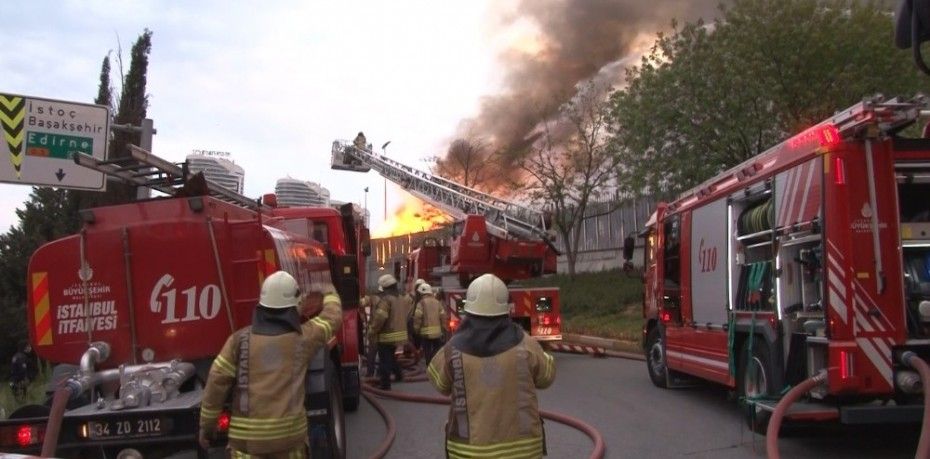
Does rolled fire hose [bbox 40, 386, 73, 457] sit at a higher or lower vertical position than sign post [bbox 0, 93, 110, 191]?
lower

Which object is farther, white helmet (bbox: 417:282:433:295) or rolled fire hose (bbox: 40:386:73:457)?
white helmet (bbox: 417:282:433:295)

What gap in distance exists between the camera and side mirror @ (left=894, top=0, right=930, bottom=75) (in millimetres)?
4088

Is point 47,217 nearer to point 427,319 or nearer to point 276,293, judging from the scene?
point 427,319

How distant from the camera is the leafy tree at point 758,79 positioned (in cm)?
1508

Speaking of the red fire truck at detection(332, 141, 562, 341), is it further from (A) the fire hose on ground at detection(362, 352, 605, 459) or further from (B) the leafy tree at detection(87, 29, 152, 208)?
(B) the leafy tree at detection(87, 29, 152, 208)

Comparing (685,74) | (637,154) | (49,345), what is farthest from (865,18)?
(49,345)

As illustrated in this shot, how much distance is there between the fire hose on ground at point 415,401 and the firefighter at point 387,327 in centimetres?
32

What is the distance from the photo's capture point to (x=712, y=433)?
8.15 meters

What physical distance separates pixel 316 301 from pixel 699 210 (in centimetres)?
513

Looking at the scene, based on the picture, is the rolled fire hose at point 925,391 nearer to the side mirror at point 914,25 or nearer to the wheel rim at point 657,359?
the side mirror at point 914,25

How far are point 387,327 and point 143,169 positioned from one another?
5.31m

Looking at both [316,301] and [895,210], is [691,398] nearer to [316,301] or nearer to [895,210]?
[895,210]

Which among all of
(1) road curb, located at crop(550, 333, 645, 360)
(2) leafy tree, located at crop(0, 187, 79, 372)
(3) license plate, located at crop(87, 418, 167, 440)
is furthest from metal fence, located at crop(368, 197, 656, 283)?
(3) license plate, located at crop(87, 418, 167, 440)

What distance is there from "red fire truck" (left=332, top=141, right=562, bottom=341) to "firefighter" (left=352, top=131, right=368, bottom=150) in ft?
26.9
